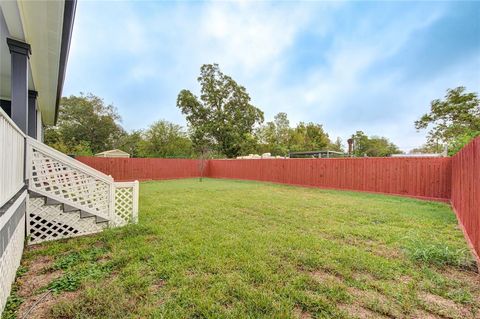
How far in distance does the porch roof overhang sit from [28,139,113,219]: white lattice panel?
5.32ft

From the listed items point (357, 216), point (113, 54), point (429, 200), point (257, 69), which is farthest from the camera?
point (257, 69)

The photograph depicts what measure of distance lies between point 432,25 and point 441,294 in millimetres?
13466

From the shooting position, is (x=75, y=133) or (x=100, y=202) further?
(x=75, y=133)

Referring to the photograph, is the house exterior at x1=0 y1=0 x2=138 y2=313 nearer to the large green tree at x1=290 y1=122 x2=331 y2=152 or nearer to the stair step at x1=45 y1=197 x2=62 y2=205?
the stair step at x1=45 y1=197 x2=62 y2=205

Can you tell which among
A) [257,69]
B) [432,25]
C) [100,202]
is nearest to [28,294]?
[100,202]

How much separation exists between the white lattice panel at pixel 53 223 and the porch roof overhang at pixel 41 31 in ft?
8.29

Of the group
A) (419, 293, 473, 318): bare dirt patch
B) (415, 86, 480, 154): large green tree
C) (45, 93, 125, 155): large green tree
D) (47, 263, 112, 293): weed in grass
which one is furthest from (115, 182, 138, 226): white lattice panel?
(45, 93, 125, 155): large green tree

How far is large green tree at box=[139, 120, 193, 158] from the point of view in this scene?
26.4m

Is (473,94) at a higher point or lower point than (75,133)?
higher

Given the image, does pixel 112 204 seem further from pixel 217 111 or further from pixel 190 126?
pixel 190 126

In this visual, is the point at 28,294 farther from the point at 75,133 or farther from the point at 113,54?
the point at 75,133

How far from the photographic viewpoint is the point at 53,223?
11.7ft

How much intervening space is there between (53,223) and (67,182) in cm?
68

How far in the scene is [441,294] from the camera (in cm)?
198
